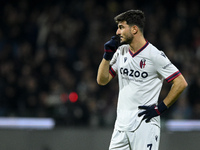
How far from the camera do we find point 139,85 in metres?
3.88

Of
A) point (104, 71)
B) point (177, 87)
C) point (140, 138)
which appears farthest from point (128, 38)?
point (140, 138)

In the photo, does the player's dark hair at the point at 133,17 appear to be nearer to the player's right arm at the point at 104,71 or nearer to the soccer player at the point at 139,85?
the soccer player at the point at 139,85

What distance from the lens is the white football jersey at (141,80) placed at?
3840 millimetres

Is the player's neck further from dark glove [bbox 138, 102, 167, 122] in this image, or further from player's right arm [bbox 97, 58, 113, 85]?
dark glove [bbox 138, 102, 167, 122]

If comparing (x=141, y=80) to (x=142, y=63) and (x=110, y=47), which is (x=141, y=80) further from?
(x=110, y=47)

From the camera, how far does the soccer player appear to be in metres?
3.82

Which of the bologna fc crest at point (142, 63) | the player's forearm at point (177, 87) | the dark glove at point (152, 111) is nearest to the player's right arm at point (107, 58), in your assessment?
the bologna fc crest at point (142, 63)

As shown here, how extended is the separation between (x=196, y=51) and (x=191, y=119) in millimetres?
2447

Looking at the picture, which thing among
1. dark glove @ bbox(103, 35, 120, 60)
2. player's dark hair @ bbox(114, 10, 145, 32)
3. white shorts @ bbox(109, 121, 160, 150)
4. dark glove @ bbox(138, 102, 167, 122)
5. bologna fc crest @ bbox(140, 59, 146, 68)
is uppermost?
player's dark hair @ bbox(114, 10, 145, 32)

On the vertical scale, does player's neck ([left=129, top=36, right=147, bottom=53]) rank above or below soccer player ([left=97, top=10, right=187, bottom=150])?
above

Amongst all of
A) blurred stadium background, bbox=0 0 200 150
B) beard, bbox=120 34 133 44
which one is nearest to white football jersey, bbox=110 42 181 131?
beard, bbox=120 34 133 44

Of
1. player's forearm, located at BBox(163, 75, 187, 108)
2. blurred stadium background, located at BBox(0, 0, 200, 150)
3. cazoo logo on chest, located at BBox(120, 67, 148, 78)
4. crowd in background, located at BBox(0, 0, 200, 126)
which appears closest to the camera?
player's forearm, located at BBox(163, 75, 187, 108)

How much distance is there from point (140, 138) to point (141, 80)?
507mm

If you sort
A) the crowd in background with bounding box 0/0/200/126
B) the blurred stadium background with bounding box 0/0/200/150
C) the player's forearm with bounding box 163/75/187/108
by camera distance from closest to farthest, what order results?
1. the player's forearm with bounding box 163/75/187/108
2. the blurred stadium background with bounding box 0/0/200/150
3. the crowd in background with bounding box 0/0/200/126
